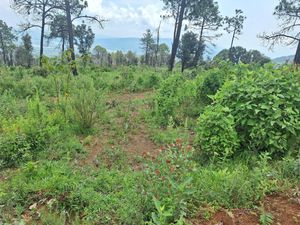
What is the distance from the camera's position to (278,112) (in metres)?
3.37

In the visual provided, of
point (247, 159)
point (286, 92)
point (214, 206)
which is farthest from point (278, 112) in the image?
point (214, 206)

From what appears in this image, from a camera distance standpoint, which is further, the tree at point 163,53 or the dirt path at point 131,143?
the tree at point 163,53

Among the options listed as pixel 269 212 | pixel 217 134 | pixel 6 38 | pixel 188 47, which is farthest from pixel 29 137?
pixel 6 38

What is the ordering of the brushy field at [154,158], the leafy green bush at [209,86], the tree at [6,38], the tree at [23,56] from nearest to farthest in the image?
the brushy field at [154,158], the leafy green bush at [209,86], the tree at [6,38], the tree at [23,56]

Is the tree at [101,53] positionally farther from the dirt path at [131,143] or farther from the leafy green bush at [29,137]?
the leafy green bush at [29,137]

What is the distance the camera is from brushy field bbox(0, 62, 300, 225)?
2.40m

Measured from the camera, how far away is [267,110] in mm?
3449

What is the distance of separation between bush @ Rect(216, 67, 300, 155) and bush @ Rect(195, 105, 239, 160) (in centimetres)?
18

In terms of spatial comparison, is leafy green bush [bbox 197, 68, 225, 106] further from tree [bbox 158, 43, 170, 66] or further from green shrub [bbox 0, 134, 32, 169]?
tree [bbox 158, 43, 170, 66]

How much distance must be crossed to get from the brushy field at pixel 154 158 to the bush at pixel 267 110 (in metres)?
0.01

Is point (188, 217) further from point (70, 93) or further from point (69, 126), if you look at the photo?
point (70, 93)

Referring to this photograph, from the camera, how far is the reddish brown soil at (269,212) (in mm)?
2203

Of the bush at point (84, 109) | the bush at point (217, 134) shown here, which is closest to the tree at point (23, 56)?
the bush at point (84, 109)

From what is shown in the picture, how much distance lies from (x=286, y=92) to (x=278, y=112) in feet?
1.38
